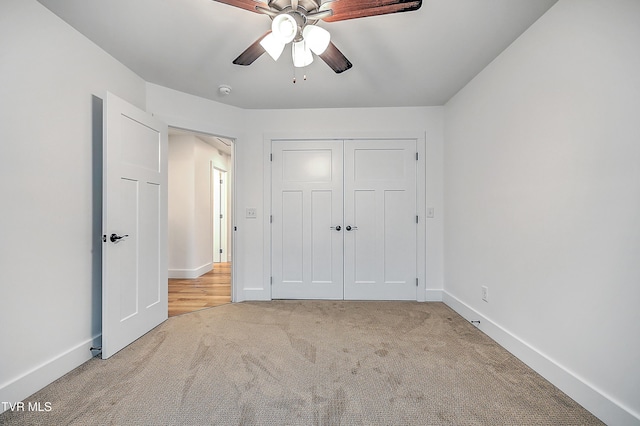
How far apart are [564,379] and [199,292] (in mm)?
3740

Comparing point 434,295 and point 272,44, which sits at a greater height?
point 272,44

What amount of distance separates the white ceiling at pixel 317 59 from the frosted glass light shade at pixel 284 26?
44 centimetres

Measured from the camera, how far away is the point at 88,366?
6.36 feet

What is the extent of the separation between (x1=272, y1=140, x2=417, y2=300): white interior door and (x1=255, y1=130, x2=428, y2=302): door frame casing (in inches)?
2.3

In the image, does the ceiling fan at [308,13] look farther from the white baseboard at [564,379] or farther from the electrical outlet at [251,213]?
the white baseboard at [564,379]

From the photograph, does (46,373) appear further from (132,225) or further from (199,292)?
(199,292)

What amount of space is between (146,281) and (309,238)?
1.72m

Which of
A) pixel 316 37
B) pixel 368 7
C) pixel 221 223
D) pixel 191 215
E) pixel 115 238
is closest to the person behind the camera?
pixel 368 7

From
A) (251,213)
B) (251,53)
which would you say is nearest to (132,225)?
(251,213)

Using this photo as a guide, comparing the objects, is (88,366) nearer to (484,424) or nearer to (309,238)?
(309,238)

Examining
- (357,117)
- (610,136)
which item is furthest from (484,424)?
(357,117)

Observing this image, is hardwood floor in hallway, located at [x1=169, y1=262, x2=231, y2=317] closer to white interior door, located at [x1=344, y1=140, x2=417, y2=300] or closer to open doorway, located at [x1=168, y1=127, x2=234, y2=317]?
open doorway, located at [x1=168, y1=127, x2=234, y2=317]

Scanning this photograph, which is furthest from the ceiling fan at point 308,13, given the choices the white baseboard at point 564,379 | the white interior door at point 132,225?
the white baseboard at point 564,379

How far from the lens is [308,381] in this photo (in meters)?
1.75
